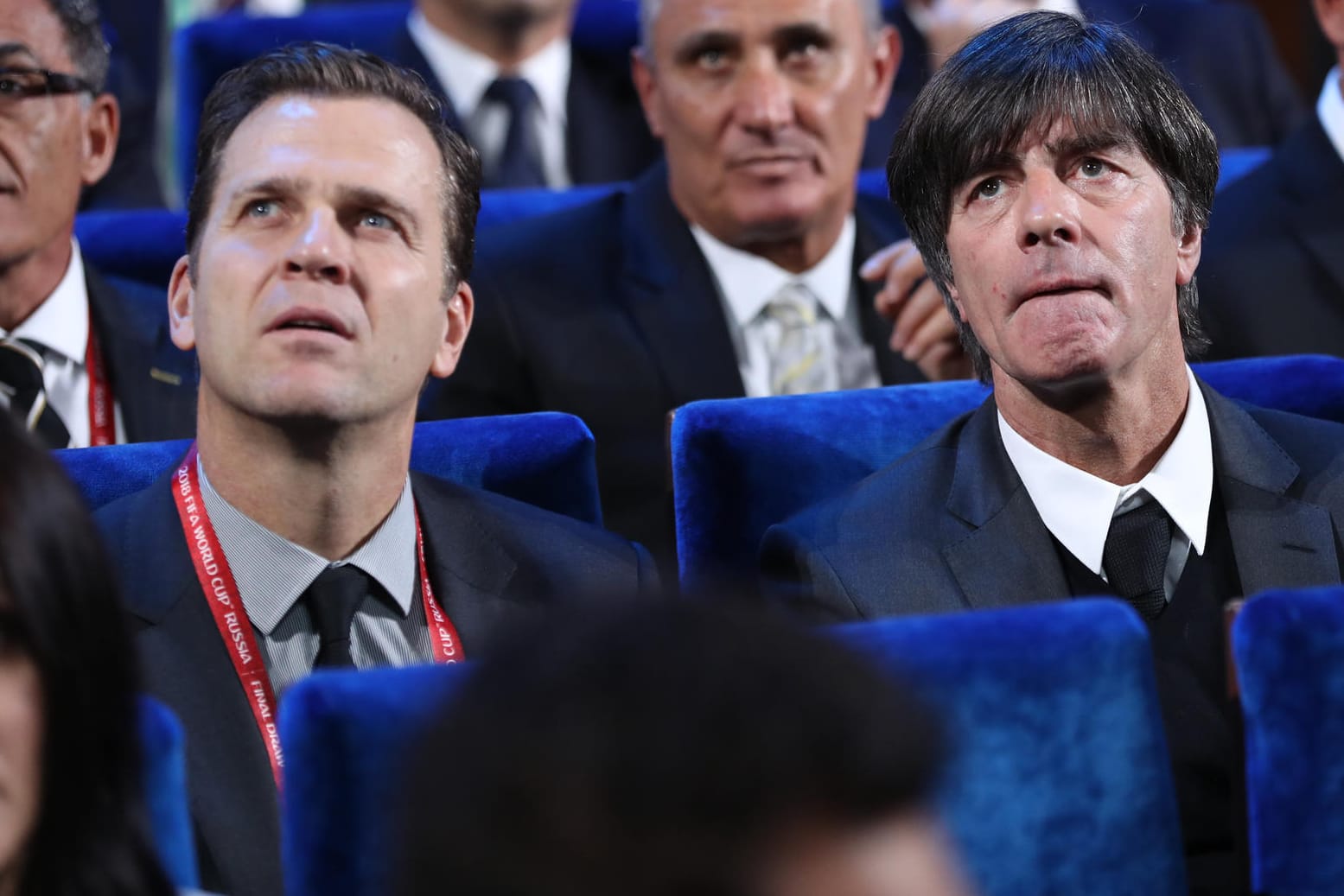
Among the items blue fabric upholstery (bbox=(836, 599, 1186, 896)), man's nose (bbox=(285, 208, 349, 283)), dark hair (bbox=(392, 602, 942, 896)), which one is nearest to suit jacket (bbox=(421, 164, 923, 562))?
man's nose (bbox=(285, 208, 349, 283))

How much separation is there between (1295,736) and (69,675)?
28.2 inches

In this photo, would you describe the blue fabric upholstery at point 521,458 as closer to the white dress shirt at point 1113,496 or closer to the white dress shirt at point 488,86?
the white dress shirt at point 1113,496

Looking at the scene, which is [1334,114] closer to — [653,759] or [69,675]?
[69,675]

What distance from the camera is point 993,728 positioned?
1.05m

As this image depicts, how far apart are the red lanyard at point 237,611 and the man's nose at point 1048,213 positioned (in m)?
0.61

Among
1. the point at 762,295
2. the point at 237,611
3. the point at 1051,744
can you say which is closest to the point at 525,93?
the point at 762,295

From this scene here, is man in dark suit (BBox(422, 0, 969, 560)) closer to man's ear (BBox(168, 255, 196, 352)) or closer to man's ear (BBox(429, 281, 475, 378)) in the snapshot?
man's ear (BBox(429, 281, 475, 378))

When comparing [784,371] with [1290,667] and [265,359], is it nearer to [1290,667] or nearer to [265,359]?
[265,359]

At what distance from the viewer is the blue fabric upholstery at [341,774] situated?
979mm

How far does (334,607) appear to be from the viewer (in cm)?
151

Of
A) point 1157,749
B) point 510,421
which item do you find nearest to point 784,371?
point 510,421

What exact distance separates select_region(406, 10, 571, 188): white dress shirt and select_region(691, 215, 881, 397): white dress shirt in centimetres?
68

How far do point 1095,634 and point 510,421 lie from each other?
2.74ft

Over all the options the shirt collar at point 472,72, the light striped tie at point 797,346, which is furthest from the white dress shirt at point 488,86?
the light striped tie at point 797,346
